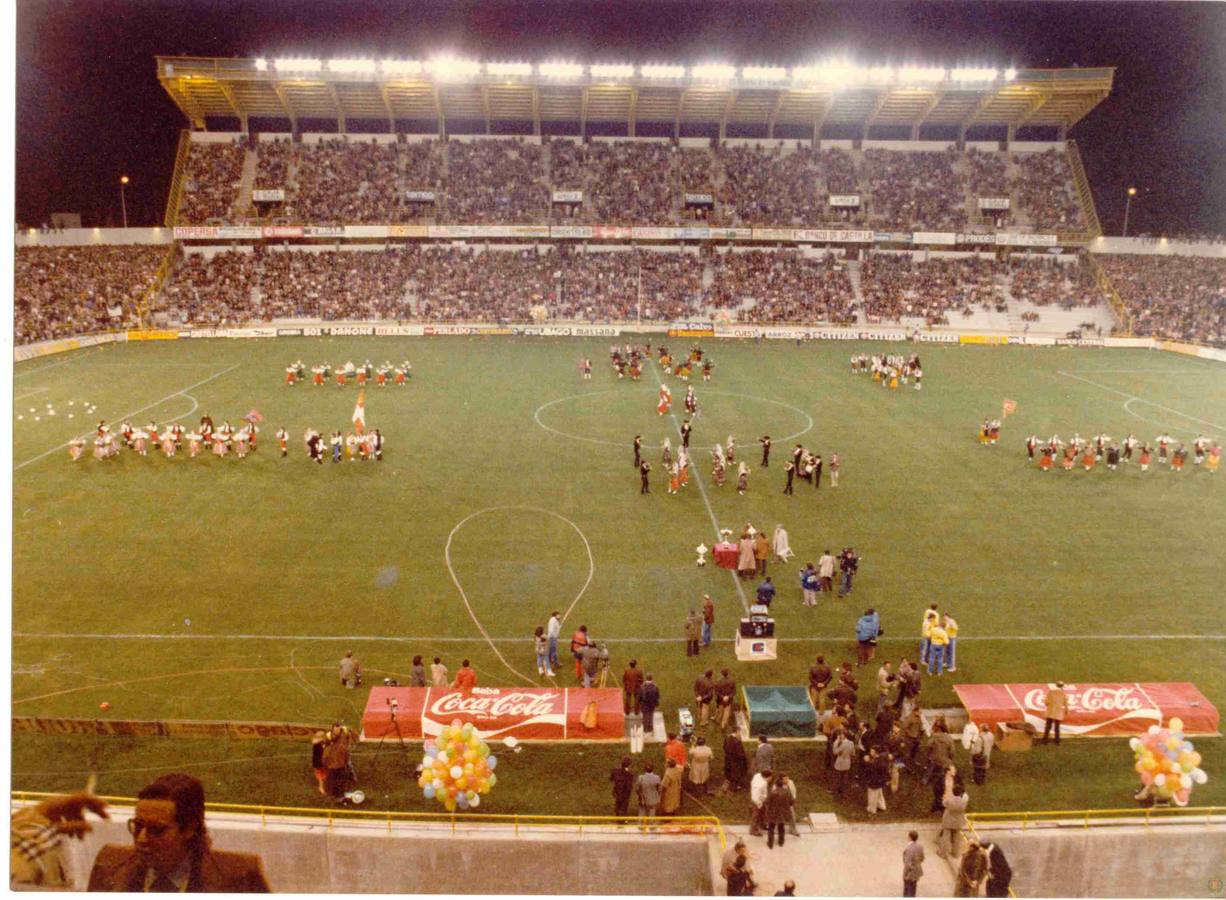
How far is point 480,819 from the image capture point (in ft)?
38.3

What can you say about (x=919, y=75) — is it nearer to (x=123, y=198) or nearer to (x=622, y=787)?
(x=123, y=198)

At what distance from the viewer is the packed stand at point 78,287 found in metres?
52.3

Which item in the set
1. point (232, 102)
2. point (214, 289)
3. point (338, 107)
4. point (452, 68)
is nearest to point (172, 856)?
point (214, 289)

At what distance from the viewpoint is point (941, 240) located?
66938mm

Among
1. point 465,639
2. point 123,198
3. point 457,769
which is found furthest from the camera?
point 123,198

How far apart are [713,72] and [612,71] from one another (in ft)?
24.6

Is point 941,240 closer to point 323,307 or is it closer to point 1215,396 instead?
point 1215,396

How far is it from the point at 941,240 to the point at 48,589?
6409 cm

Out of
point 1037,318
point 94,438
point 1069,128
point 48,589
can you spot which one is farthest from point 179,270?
point 1069,128

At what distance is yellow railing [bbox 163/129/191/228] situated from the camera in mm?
65688

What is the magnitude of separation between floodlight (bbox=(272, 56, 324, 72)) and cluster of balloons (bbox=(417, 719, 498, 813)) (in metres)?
62.9

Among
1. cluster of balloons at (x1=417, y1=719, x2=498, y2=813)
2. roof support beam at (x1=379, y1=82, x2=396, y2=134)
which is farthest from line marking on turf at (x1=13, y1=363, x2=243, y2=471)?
roof support beam at (x1=379, y1=82, x2=396, y2=134)

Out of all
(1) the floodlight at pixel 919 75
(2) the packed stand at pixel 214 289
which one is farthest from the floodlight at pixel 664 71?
(2) the packed stand at pixel 214 289

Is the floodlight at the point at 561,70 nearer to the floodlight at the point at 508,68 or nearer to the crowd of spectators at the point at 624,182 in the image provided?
the floodlight at the point at 508,68
